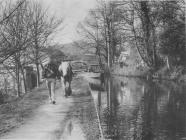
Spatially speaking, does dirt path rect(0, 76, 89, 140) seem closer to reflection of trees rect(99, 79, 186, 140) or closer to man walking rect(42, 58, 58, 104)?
reflection of trees rect(99, 79, 186, 140)

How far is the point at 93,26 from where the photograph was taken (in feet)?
238

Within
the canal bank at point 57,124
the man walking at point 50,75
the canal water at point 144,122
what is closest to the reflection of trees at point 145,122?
the canal water at point 144,122

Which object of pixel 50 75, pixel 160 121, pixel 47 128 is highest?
pixel 50 75

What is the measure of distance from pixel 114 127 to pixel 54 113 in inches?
99.5

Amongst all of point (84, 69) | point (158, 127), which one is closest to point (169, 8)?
point (84, 69)

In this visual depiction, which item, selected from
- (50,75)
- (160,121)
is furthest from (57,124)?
(50,75)

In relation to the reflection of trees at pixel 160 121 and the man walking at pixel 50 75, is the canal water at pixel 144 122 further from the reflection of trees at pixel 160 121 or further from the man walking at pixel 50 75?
the man walking at pixel 50 75

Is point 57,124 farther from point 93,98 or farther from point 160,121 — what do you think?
point 93,98

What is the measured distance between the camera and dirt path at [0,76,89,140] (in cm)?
839

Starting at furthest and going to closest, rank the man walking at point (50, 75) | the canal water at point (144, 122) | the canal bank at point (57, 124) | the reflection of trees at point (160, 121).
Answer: the man walking at point (50, 75)
the reflection of trees at point (160, 121)
the canal water at point (144, 122)
the canal bank at point (57, 124)

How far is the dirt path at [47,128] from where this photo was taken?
8391 mm

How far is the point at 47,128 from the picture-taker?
31.1 feet

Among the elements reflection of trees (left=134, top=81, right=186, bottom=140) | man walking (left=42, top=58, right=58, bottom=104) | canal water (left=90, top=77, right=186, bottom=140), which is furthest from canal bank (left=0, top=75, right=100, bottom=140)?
reflection of trees (left=134, top=81, right=186, bottom=140)

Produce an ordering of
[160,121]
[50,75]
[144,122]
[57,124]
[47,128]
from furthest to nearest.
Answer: [50,75] < [160,121] < [144,122] < [57,124] < [47,128]
